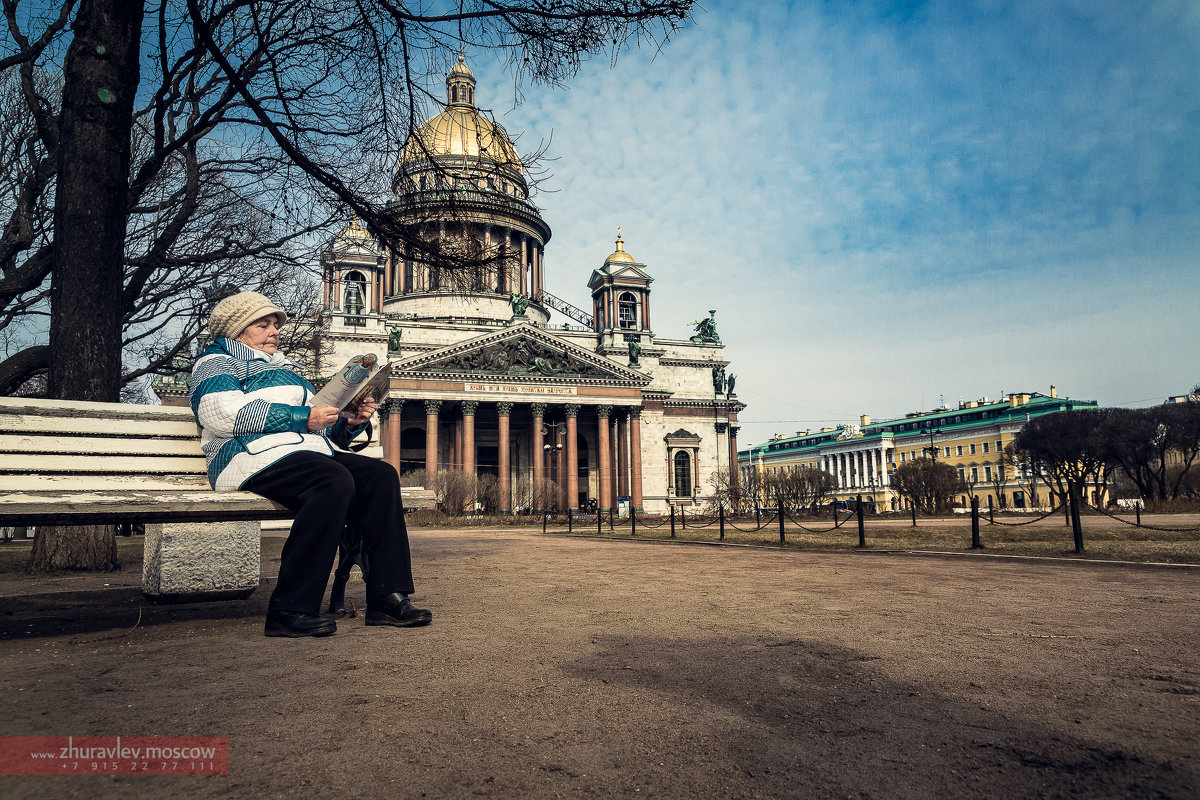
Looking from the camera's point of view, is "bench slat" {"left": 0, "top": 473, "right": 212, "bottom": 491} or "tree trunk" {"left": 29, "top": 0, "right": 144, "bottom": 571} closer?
"bench slat" {"left": 0, "top": 473, "right": 212, "bottom": 491}

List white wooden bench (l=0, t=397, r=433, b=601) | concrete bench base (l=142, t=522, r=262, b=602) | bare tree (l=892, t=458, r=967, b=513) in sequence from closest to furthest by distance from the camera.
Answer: white wooden bench (l=0, t=397, r=433, b=601) < concrete bench base (l=142, t=522, r=262, b=602) < bare tree (l=892, t=458, r=967, b=513)

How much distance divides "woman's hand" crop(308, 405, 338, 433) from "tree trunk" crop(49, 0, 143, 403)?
12.9 ft

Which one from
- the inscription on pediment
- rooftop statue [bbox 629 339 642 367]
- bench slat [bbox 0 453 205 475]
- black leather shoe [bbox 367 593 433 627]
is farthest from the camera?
rooftop statue [bbox 629 339 642 367]

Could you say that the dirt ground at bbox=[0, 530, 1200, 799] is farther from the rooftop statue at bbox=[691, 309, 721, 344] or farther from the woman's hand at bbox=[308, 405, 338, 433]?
the rooftop statue at bbox=[691, 309, 721, 344]

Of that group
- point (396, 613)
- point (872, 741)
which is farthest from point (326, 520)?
point (872, 741)

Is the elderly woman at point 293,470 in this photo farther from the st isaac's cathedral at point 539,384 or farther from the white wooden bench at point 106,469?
the st isaac's cathedral at point 539,384

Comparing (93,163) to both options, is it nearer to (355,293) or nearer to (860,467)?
(355,293)

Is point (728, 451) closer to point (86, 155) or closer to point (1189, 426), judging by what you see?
point (1189, 426)

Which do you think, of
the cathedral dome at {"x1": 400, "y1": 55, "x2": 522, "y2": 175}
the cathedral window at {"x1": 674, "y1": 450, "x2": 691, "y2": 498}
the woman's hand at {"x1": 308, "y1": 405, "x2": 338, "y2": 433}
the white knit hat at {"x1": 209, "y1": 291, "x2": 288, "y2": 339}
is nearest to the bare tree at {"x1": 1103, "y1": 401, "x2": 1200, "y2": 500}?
the cathedral window at {"x1": 674, "y1": 450, "x2": 691, "y2": 498}

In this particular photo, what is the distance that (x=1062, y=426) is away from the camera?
1923 inches

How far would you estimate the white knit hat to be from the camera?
4.29m

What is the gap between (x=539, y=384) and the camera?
44.6 metres

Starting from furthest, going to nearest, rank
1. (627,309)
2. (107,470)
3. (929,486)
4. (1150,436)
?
1. (627,309)
2. (1150,436)
3. (929,486)
4. (107,470)

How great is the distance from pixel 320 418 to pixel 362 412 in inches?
17.9
